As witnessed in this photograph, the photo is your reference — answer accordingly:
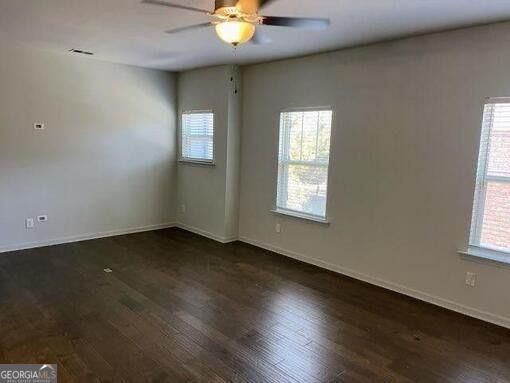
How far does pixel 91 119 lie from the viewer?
5238 millimetres

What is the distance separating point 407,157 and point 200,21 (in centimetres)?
232

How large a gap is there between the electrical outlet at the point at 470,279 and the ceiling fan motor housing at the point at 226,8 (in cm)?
292

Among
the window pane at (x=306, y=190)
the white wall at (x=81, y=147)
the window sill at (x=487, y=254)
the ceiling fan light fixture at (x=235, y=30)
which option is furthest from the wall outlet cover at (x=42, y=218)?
the window sill at (x=487, y=254)

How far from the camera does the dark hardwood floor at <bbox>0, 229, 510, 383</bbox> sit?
2475mm

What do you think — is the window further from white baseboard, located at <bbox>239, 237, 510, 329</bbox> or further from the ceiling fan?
the ceiling fan

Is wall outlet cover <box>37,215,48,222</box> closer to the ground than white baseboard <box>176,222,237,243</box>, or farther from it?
farther from it

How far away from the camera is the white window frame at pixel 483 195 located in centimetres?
314

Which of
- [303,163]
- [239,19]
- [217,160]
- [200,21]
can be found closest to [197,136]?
[217,160]

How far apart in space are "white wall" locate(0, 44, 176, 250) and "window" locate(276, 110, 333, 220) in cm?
224

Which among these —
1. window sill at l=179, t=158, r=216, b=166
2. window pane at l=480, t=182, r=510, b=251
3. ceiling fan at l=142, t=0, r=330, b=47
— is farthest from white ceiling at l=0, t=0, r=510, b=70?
window sill at l=179, t=158, r=216, b=166

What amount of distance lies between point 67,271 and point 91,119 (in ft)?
7.29

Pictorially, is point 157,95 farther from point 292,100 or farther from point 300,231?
point 300,231

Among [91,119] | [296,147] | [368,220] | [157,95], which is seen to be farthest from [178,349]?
[157,95]

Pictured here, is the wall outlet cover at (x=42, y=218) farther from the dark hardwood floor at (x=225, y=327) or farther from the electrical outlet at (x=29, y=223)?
the dark hardwood floor at (x=225, y=327)
